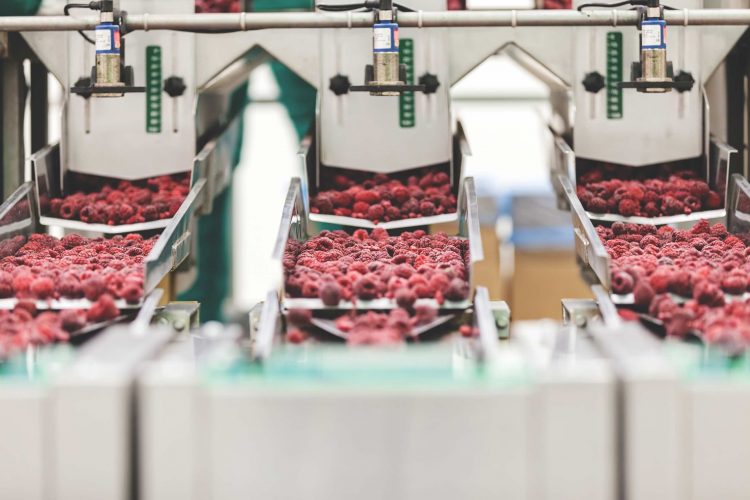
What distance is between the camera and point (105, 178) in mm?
3855

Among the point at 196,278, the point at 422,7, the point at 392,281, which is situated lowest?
the point at 196,278

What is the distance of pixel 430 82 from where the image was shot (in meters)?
3.86

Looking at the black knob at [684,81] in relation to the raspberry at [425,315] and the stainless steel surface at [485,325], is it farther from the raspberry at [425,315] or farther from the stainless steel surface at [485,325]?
the raspberry at [425,315]

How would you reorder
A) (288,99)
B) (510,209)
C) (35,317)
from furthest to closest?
(510,209) → (288,99) → (35,317)

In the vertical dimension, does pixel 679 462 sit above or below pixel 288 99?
below

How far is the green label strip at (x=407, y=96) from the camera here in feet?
12.7

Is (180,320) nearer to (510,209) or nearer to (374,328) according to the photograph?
(374,328)

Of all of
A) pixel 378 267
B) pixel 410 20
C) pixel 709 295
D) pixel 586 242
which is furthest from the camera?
pixel 410 20

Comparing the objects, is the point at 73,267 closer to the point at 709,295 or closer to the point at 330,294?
the point at 330,294

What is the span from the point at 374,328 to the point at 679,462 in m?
0.85

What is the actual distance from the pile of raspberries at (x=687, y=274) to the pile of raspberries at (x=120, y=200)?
144 cm

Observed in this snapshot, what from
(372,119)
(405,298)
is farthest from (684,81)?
(405,298)

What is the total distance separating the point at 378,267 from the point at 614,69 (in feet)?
4.83

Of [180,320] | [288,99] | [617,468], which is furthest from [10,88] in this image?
[617,468]
